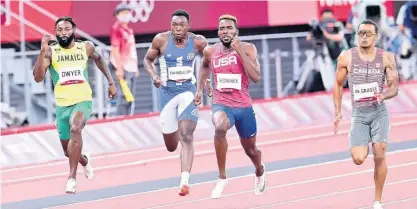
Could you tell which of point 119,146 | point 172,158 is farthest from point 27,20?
point 172,158

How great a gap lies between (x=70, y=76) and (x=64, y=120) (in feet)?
1.78

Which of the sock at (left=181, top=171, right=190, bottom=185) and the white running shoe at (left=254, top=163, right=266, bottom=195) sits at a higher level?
the sock at (left=181, top=171, right=190, bottom=185)

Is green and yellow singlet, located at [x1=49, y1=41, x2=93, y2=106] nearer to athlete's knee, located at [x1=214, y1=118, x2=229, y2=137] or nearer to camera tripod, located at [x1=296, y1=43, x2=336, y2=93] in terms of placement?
athlete's knee, located at [x1=214, y1=118, x2=229, y2=137]

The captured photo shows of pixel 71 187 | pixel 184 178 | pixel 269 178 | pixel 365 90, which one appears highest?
pixel 365 90

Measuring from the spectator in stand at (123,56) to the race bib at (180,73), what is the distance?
878cm

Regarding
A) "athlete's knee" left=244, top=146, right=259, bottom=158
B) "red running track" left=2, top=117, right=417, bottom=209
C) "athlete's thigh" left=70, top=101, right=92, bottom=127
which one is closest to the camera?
"athlete's knee" left=244, top=146, right=259, bottom=158

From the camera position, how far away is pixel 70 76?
13844mm

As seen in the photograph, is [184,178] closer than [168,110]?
Yes

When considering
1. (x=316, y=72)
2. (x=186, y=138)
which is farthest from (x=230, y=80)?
(x=316, y=72)

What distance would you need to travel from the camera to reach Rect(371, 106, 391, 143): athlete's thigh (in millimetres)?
11867

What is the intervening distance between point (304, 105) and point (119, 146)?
465 centimetres

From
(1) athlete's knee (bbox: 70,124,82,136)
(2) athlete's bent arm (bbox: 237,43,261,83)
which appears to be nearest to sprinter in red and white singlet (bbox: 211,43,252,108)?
(2) athlete's bent arm (bbox: 237,43,261,83)

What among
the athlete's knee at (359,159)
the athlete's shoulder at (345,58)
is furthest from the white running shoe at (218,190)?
the athlete's shoulder at (345,58)

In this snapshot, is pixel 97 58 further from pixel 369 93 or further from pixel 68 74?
pixel 369 93
